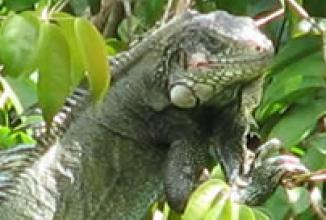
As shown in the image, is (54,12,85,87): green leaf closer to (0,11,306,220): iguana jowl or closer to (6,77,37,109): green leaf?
(0,11,306,220): iguana jowl

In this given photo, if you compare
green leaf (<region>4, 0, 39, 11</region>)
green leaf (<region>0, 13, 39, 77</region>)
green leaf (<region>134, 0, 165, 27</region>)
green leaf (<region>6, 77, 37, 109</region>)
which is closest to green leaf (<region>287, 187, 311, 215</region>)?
green leaf (<region>0, 13, 39, 77</region>)

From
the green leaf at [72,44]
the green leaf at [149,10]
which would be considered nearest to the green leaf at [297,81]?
the green leaf at [149,10]

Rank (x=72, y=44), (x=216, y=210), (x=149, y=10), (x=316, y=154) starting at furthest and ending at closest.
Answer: (x=149, y=10) < (x=316, y=154) < (x=72, y=44) < (x=216, y=210)

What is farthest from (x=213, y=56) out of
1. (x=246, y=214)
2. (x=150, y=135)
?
(x=246, y=214)

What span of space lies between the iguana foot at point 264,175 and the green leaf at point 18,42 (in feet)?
1.44

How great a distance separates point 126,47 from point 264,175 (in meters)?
0.75

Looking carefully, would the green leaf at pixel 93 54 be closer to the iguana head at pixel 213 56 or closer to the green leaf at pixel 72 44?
the green leaf at pixel 72 44

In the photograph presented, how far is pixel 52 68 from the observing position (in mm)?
2002

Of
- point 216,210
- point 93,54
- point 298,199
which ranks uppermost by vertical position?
point 93,54

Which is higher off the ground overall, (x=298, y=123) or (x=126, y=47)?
(x=126, y=47)

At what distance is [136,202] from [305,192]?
412 mm

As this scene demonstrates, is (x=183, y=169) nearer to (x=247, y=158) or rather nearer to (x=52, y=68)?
(x=247, y=158)

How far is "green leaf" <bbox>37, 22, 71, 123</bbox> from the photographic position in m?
1.99

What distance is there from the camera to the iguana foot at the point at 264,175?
2.20m
